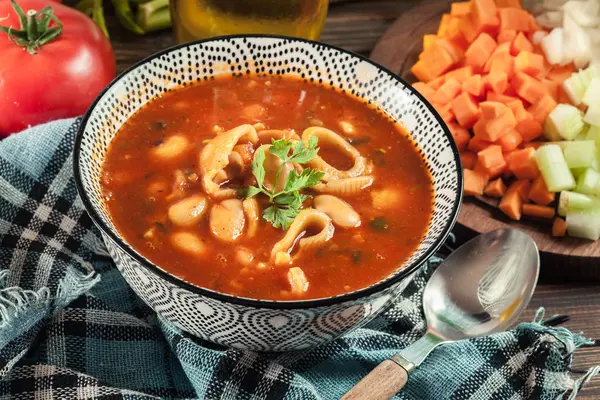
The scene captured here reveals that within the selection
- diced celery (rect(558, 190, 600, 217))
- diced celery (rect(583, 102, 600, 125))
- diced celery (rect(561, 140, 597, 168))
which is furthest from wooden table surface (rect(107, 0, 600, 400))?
diced celery (rect(583, 102, 600, 125))

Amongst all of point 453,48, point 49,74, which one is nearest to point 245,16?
Answer: point 49,74

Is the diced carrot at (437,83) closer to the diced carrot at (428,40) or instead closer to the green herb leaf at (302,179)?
the diced carrot at (428,40)

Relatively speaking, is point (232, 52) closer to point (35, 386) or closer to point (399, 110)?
point (399, 110)

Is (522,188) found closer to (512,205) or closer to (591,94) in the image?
(512,205)

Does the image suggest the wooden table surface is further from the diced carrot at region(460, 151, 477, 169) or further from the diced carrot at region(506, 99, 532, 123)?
the diced carrot at region(506, 99, 532, 123)

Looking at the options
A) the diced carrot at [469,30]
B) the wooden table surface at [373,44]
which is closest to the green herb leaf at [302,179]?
the wooden table surface at [373,44]

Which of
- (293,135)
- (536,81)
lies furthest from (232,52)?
(536,81)
